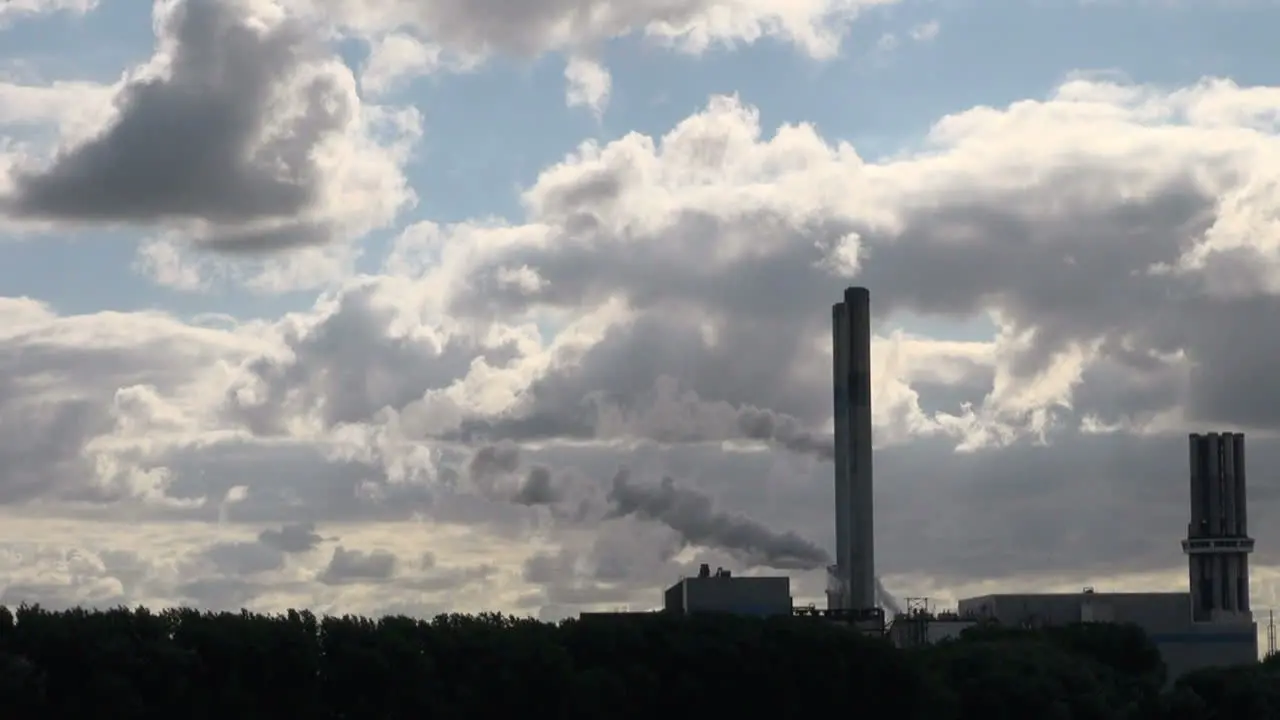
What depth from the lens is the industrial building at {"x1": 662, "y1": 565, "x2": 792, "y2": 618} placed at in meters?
157

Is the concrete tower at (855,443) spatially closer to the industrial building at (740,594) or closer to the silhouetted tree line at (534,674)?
the industrial building at (740,594)

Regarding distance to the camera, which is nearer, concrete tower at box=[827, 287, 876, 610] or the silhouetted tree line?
the silhouetted tree line

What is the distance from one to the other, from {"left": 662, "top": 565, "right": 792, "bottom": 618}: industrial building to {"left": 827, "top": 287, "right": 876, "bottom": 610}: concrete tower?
39.9ft

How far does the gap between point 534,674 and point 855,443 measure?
7618 cm

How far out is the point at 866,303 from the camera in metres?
170

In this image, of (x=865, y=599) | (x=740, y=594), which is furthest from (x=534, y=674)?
(x=865, y=599)

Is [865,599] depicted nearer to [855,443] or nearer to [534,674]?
[855,443]

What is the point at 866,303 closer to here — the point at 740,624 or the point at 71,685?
the point at 740,624

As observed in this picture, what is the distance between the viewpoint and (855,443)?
169000mm

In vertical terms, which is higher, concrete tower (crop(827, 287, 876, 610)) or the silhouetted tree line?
concrete tower (crop(827, 287, 876, 610))

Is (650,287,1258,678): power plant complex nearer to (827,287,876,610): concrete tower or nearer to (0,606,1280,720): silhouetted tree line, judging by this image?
(827,287,876,610): concrete tower

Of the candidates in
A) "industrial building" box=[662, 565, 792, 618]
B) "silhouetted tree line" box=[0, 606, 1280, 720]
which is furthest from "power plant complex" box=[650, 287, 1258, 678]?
"silhouetted tree line" box=[0, 606, 1280, 720]

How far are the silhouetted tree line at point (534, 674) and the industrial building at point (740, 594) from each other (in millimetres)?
31467

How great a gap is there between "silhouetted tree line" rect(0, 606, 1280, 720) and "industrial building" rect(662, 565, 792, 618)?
31467 mm
